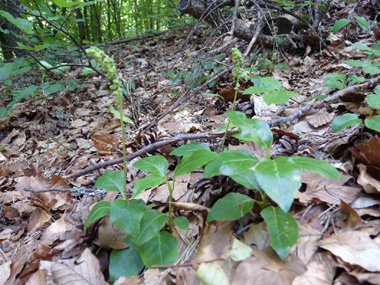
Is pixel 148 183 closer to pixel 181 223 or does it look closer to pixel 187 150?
pixel 181 223

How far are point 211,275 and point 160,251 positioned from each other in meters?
0.24

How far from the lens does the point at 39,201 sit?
1.84 metres

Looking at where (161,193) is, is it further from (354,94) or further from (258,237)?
(354,94)

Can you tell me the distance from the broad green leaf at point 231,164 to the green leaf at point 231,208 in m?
0.19

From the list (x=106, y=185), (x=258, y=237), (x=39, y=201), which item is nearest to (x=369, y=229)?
(x=258, y=237)

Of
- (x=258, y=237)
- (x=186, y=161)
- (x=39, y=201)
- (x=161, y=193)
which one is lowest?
(x=39, y=201)

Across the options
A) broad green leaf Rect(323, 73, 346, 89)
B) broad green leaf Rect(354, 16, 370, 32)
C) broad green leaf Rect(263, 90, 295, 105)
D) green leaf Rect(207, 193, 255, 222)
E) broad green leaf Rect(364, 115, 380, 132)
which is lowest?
green leaf Rect(207, 193, 255, 222)

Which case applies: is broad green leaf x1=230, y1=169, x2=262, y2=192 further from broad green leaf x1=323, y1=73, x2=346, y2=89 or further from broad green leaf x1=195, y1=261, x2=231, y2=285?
broad green leaf x1=323, y1=73, x2=346, y2=89

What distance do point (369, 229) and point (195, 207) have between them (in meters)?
0.77

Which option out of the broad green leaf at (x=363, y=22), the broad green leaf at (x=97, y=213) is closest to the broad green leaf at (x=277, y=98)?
the broad green leaf at (x=97, y=213)

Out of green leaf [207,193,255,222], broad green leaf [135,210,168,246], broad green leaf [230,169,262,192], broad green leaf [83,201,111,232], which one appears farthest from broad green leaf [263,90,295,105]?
broad green leaf [83,201,111,232]

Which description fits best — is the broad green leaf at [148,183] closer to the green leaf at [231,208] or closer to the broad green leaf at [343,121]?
the green leaf at [231,208]

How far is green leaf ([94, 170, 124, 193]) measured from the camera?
51.8 inches

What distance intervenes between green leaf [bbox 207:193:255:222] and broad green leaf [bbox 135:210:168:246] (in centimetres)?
22
